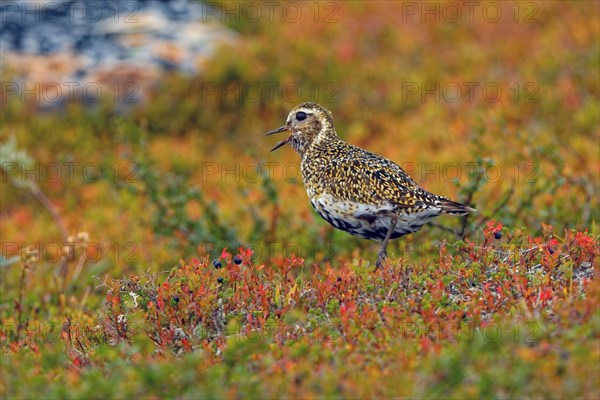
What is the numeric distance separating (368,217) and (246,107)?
9.12 m

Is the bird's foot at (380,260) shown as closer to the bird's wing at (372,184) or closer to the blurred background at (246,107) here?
the bird's wing at (372,184)

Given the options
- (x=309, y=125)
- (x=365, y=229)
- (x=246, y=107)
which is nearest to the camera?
(x=365, y=229)

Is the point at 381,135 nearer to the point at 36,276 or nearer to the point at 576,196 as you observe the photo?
the point at 576,196

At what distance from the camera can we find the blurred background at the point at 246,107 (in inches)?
452

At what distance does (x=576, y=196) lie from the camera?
1102 cm

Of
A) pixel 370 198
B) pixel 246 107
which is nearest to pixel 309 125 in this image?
pixel 370 198

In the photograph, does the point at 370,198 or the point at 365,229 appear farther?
the point at 365,229

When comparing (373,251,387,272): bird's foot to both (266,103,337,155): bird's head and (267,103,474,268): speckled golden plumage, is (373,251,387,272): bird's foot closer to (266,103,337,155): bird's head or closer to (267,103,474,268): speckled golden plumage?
(267,103,474,268): speckled golden plumage

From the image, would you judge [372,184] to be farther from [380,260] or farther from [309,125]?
[309,125]

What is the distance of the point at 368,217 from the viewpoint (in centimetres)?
788

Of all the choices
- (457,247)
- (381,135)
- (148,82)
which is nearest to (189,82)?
(148,82)

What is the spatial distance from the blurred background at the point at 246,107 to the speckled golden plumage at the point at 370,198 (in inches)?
95.2

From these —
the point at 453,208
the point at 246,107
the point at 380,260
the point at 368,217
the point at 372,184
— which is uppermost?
the point at 372,184

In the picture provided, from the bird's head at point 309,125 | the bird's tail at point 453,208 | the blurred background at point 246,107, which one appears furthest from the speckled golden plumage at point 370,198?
the blurred background at point 246,107
